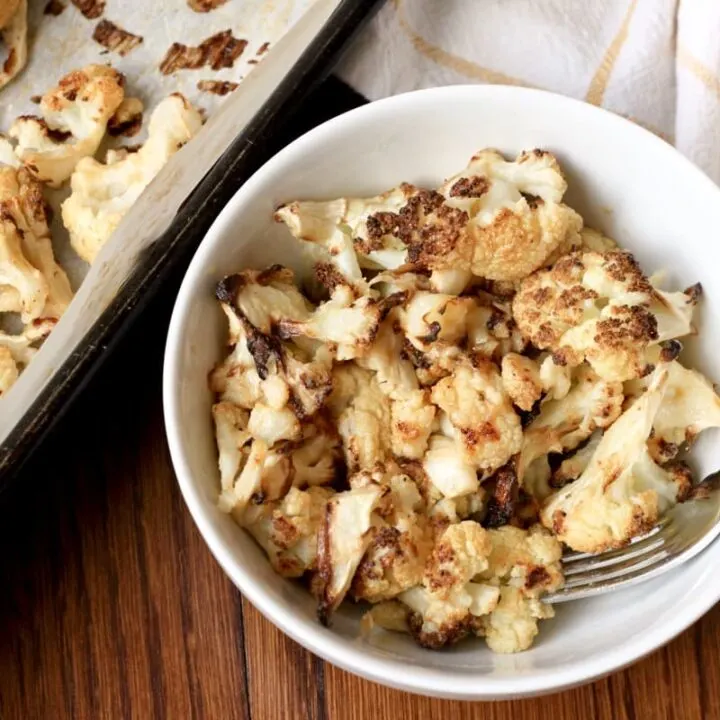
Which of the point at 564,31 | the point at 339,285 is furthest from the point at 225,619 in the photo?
the point at 564,31

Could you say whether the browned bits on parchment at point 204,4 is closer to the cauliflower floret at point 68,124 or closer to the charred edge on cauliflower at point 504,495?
the cauliflower floret at point 68,124

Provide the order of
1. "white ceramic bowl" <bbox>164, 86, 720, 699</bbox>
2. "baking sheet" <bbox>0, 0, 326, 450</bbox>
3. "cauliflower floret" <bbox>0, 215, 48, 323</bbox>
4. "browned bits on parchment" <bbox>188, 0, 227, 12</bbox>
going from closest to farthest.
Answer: "white ceramic bowl" <bbox>164, 86, 720, 699</bbox> → "baking sheet" <bbox>0, 0, 326, 450</bbox> → "cauliflower floret" <bbox>0, 215, 48, 323</bbox> → "browned bits on parchment" <bbox>188, 0, 227, 12</bbox>

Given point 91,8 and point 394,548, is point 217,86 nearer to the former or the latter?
point 91,8

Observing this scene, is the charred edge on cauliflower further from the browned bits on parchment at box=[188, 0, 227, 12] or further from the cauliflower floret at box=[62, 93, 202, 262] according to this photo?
the browned bits on parchment at box=[188, 0, 227, 12]

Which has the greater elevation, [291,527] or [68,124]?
[68,124]

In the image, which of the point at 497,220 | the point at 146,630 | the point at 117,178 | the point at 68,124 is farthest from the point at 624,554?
the point at 68,124

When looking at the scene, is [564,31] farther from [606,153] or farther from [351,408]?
[351,408]

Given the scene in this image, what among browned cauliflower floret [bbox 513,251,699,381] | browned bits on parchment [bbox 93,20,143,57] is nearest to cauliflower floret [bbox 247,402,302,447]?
browned cauliflower floret [bbox 513,251,699,381]
